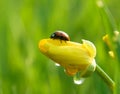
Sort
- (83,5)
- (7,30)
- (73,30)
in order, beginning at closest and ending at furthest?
(7,30) → (73,30) → (83,5)

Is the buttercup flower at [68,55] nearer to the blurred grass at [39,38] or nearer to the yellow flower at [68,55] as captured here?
the yellow flower at [68,55]

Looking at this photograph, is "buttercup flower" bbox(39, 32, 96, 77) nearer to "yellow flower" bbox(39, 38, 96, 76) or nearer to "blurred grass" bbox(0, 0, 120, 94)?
"yellow flower" bbox(39, 38, 96, 76)

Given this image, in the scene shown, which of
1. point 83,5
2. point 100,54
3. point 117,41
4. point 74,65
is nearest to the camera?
point 117,41

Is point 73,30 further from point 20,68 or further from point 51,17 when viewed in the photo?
point 20,68

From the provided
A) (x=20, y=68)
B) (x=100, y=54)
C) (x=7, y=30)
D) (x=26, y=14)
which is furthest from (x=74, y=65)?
(x=26, y=14)

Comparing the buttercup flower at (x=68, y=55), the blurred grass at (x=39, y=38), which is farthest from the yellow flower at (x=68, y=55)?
the blurred grass at (x=39, y=38)

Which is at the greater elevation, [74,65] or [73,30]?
[74,65]

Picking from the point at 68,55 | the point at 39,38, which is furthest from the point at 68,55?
the point at 39,38

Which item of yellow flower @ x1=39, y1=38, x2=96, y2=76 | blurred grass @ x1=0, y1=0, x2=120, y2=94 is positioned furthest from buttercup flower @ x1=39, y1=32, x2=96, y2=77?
blurred grass @ x1=0, y1=0, x2=120, y2=94
